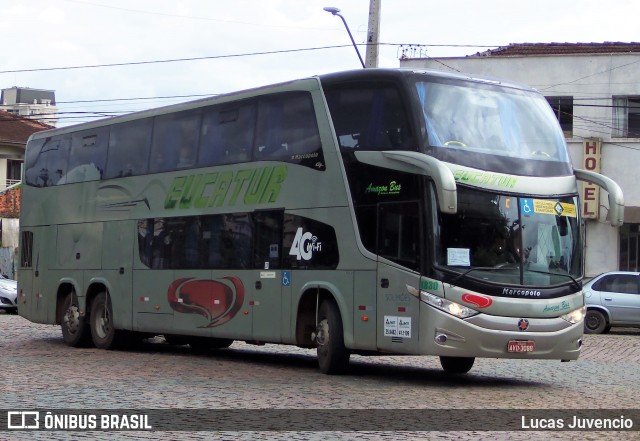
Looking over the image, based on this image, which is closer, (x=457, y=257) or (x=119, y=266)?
(x=457, y=257)

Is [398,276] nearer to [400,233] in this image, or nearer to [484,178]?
[400,233]

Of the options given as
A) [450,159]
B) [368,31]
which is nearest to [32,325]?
[368,31]

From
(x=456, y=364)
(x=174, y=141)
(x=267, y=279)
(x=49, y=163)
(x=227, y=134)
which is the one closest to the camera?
(x=456, y=364)

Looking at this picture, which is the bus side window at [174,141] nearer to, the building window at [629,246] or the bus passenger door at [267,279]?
the bus passenger door at [267,279]

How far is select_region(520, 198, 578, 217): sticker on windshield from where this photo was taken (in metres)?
16.0

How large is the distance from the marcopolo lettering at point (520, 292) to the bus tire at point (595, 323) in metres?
15.8

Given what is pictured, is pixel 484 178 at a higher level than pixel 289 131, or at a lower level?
lower

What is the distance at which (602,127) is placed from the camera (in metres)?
40.8

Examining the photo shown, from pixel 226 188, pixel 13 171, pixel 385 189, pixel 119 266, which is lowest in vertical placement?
pixel 119 266

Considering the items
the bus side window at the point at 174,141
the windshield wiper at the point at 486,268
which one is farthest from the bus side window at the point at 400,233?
the bus side window at the point at 174,141

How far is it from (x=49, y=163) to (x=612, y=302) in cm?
1459

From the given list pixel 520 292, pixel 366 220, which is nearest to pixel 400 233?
pixel 366 220

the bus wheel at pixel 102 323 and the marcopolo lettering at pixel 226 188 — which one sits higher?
the marcopolo lettering at pixel 226 188

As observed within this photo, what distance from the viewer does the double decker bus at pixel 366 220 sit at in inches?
610
